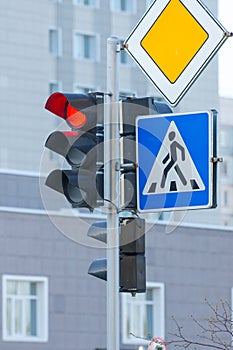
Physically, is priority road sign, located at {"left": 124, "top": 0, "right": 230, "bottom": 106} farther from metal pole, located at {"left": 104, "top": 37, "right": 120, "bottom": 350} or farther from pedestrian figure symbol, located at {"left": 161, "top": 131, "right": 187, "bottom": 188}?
metal pole, located at {"left": 104, "top": 37, "right": 120, "bottom": 350}

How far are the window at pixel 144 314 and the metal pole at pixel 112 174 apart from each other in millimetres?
28922

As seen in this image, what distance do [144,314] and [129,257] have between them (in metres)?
29.4

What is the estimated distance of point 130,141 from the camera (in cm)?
962

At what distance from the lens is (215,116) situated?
9.12 metres

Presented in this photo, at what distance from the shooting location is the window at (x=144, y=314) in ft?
127

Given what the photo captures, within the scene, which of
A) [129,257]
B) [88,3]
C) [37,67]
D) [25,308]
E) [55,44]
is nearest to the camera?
[129,257]

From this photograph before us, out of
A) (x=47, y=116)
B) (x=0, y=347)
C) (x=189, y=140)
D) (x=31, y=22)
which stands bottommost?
(x=0, y=347)

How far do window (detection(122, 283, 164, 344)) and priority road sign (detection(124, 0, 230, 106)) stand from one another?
2950cm

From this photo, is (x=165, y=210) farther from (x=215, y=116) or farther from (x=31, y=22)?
(x=31, y=22)

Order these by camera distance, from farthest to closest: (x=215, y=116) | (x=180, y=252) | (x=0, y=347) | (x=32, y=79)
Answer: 1. (x=32, y=79)
2. (x=180, y=252)
3. (x=0, y=347)
4. (x=215, y=116)

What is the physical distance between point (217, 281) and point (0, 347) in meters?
8.01

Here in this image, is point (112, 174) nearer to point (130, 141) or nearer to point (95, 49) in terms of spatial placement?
point (130, 141)

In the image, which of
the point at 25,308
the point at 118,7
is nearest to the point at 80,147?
the point at 25,308

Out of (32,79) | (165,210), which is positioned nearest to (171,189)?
(165,210)
